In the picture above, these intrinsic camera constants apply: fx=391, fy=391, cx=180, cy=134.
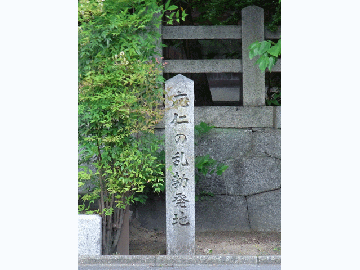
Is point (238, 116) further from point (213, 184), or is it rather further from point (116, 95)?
point (116, 95)

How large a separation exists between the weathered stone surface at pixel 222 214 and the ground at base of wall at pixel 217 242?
0.15m

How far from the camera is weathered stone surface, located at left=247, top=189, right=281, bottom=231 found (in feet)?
20.2

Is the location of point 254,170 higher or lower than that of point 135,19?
lower

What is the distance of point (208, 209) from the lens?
6.20 m

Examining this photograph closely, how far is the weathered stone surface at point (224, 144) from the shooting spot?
20.4ft

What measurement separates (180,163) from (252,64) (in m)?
2.46

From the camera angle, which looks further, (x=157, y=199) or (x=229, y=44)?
(x=229, y=44)

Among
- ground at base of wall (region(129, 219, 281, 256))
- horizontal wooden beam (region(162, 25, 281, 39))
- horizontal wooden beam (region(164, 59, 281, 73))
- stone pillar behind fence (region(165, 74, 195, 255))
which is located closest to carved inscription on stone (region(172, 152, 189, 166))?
stone pillar behind fence (region(165, 74, 195, 255))

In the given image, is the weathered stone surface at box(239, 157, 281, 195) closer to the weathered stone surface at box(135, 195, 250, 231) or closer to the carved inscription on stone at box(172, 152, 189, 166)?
the weathered stone surface at box(135, 195, 250, 231)

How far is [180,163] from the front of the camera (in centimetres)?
453

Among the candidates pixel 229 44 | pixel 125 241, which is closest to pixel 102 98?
pixel 125 241

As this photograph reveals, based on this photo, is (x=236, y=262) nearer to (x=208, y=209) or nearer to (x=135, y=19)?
(x=208, y=209)

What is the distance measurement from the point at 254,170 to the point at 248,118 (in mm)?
839

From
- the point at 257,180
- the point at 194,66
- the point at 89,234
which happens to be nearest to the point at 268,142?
the point at 257,180
